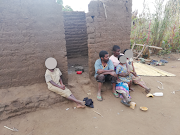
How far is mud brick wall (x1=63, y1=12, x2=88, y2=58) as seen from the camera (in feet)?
17.3

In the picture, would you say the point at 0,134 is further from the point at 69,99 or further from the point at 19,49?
the point at 19,49

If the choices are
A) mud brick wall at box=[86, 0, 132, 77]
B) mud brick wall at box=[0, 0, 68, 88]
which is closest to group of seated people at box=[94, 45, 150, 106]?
mud brick wall at box=[86, 0, 132, 77]

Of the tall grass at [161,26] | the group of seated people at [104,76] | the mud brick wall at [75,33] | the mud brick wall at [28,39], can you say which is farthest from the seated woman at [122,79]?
the tall grass at [161,26]

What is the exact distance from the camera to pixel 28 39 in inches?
102

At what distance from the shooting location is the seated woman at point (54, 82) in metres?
2.54

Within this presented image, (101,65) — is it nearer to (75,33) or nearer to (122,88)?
(122,88)

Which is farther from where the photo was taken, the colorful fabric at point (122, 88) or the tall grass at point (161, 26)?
the tall grass at point (161, 26)

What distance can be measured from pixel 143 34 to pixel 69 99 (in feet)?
21.2

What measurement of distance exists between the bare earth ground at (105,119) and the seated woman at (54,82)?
6.2 inches

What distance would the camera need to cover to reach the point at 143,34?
7332 millimetres

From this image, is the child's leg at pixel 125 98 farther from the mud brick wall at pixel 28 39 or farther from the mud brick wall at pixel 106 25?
the mud brick wall at pixel 28 39

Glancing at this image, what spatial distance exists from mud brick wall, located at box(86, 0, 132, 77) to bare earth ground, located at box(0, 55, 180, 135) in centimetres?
110

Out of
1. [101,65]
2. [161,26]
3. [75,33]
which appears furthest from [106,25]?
[161,26]

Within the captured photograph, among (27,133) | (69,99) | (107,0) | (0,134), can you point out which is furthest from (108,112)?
(107,0)
